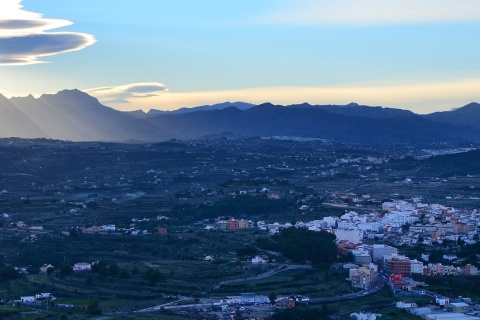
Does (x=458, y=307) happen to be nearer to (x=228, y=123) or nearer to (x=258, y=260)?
(x=258, y=260)

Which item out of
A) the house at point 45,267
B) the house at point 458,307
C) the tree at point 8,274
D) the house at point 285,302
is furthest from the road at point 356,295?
the tree at point 8,274

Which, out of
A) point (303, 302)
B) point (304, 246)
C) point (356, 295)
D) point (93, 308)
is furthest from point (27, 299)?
point (304, 246)

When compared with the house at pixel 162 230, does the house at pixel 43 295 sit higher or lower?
lower

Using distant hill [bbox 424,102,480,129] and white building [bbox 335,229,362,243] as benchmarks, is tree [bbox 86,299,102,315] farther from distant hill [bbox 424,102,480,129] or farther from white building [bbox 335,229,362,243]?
distant hill [bbox 424,102,480,129]

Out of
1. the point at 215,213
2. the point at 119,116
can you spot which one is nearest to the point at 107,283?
the point at 215,213

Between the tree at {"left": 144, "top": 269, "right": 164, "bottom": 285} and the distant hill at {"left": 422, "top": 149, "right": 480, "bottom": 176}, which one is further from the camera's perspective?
the distant hill at {"left": 422, "top": 149, "right": 480, "bottom": 176}

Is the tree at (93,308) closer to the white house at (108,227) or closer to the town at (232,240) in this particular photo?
the town at (232,240)

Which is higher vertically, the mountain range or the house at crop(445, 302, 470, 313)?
the mountain range

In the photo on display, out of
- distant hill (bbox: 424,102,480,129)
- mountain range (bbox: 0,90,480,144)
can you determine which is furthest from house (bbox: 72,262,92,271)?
distant hill (bbox: 424,102,480,129)

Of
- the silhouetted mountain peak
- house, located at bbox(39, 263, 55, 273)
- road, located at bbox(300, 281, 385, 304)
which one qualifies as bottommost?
road, located at bbox(300, 281, 385, 304)
